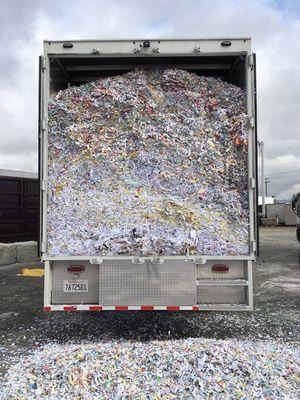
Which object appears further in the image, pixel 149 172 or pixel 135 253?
pixel 149 172

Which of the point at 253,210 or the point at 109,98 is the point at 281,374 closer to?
the point at 253,210

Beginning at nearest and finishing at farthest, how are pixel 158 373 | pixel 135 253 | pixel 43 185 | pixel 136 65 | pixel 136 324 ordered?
pixel 158 373
pixel 135 253
pixel 43 185
pixel 136 65
pixel 136 324

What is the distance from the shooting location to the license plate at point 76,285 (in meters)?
4.49

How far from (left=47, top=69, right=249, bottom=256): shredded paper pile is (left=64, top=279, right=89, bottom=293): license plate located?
0.34 meters

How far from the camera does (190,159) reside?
450cm

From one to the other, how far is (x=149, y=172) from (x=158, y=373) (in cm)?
214

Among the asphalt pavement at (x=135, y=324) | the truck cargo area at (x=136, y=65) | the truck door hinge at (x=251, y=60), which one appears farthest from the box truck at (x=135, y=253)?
the asphalt pavement at (x=135, y=324)

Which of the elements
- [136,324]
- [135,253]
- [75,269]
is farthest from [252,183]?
[136,324]

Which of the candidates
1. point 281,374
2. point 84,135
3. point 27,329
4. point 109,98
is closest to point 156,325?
point 27,329

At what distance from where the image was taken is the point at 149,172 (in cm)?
450

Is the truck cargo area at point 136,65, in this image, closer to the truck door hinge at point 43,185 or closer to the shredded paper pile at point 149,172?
the shredded paper pile at point 149,172

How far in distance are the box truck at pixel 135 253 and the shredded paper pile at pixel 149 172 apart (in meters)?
0.02

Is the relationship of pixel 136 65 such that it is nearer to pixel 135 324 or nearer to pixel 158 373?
pixel 135 324

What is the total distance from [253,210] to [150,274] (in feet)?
4.60
